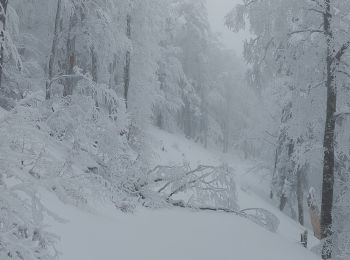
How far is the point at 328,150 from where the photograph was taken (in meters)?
9.71

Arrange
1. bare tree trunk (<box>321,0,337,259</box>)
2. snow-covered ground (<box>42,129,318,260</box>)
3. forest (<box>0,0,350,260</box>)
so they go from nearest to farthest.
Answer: forest (<box>0,0,350,260</box>) → snow-covered ground (<box>42,129,318,260</box>) → bare tree trunk (<box>321,0,337,259</box>)

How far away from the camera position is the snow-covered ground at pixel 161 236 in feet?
16.4

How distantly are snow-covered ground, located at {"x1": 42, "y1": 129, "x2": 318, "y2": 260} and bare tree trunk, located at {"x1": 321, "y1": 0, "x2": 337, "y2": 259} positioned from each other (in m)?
1.59

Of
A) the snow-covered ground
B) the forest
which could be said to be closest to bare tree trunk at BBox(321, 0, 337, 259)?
the forest

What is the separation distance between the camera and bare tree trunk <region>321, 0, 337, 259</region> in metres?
9.49

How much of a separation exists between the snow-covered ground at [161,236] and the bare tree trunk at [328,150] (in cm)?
159

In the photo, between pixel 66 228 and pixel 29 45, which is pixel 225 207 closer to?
pixel 66 228

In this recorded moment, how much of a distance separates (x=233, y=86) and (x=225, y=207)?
3918 cm

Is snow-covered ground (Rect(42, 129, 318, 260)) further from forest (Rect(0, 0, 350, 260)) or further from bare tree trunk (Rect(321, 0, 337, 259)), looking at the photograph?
bare tree trunk (Rect(321, 0, 337, 259))

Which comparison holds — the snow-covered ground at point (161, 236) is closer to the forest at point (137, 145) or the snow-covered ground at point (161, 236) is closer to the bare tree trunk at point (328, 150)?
the forest at point (137, 145)

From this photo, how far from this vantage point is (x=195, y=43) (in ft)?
124

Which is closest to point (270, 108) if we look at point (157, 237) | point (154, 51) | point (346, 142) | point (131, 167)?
point (154, 51)

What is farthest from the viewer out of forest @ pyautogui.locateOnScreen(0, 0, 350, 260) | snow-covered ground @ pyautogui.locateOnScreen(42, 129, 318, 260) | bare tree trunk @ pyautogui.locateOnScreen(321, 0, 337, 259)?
bare tree trunk @ pyautogui.locateOnScreen(321, 0, 337, 259)

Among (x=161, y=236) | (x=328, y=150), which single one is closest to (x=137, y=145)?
(x=328, y=150)
